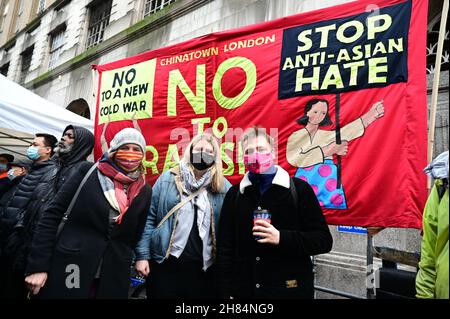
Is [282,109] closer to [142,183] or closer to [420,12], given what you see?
[420,12]

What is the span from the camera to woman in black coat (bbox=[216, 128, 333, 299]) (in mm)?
1837

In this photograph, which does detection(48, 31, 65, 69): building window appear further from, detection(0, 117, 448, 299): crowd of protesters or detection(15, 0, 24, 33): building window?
detection(0, 117, 448, 299): crowd of protesters

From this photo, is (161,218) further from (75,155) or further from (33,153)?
(33,153)

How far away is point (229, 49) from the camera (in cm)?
366

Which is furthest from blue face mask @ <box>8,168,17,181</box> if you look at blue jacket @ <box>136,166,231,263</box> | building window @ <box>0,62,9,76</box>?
building window @ <box>0,62,9,76</box>

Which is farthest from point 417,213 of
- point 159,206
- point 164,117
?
point 164,117

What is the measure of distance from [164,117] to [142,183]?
5.71 ft

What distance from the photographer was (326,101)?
116 inches

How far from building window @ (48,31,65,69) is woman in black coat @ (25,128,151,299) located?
1446cm

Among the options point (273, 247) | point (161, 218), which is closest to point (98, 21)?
point (161, 218)

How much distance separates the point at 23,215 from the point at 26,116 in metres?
2.62

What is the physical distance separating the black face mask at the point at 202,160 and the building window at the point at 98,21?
11.3 metres

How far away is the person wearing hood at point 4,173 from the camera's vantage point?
4086 millimetres

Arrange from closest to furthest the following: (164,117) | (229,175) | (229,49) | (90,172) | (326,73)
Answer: (90,172), (326,73), (229,175), (229,49), (164,117)
